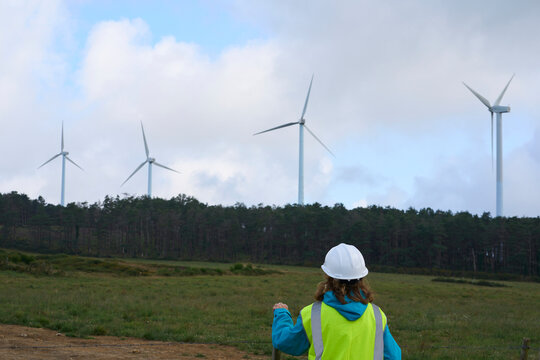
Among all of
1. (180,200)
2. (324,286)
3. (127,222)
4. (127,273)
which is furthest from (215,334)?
(180,200)

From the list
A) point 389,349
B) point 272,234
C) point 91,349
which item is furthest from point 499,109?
point 389,349

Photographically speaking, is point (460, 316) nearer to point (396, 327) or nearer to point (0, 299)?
point (396, 327)

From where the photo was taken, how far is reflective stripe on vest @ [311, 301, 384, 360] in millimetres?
3613

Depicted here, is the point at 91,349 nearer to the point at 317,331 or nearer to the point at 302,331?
the point at 302,331

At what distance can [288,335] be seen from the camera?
372 cm

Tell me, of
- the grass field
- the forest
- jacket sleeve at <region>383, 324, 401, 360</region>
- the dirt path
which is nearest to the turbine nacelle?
the forest

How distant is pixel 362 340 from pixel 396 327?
655 inches

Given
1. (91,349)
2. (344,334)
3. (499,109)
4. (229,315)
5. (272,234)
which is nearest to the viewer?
(344,334)

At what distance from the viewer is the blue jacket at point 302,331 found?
3.55m

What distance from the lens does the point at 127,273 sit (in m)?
46.8

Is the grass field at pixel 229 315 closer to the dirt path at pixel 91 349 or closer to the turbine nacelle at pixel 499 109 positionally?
the dirt path at pixel 91 349

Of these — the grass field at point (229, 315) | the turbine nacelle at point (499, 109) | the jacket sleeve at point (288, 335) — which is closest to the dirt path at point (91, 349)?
the grass field at point (229, 315)

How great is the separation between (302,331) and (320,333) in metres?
0.15

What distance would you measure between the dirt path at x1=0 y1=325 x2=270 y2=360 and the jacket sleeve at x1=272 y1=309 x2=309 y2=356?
8728 mm
